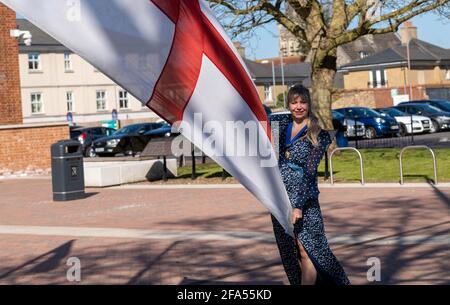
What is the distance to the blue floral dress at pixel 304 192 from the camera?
5953mm

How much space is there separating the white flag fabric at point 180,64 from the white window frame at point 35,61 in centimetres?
6704

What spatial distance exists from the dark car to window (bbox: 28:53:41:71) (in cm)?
2769

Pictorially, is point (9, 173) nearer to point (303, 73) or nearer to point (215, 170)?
point (215, 170)

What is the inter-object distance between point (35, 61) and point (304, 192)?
6587 cm

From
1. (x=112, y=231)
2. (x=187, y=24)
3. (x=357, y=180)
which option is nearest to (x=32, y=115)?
(x=357, y=180)

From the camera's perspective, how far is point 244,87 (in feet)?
11.2

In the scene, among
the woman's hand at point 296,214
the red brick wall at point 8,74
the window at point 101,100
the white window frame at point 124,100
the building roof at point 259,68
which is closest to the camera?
the woman's hand at point 296,214

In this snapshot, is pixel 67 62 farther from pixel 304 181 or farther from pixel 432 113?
pixel 304 181

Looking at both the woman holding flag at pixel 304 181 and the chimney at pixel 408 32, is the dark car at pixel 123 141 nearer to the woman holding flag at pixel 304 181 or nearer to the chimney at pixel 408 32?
the woman holding flag at pixel 304 181

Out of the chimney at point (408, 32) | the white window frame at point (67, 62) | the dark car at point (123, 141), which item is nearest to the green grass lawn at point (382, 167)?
the dark car at point (123, 141)

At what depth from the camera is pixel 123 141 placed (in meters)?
36.1

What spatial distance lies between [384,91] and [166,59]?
66964mm

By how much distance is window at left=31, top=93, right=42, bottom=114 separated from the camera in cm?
6912

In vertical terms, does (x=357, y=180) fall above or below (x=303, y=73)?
below
